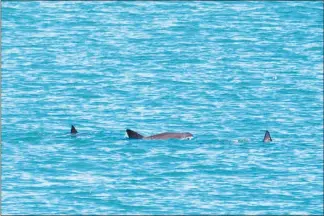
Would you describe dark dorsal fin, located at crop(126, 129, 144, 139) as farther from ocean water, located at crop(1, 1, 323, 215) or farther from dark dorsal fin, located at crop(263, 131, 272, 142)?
dark dorsal fin, located at crop(263, 131, 272, 142)

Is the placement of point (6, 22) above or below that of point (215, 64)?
above

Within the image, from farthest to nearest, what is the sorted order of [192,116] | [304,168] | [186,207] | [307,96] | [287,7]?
[287,7], [307,96], [192,116], [304,168], [186,207]

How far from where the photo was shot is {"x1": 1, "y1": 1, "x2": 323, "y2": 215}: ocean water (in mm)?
44656

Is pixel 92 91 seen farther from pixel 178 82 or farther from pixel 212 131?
pixel 212 131

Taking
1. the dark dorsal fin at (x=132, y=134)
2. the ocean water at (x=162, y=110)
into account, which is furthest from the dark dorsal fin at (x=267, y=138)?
the dark dorsal fin at (x=132, y=134)

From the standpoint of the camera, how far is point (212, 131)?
183 feet

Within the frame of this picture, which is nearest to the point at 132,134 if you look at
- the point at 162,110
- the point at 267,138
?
the point at 267,138

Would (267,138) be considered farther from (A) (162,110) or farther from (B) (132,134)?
(A) (162,110)

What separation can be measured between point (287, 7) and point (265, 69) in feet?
108

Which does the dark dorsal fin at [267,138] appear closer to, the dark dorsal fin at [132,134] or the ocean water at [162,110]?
the ocean water at [162,110]

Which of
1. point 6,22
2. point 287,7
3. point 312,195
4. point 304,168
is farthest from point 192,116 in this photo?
point 287,7

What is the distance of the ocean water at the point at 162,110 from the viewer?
147ft

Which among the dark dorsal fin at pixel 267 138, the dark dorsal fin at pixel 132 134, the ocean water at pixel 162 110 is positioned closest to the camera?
the ocean water at pixel 162 110

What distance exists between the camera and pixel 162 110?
61594 millimetres
